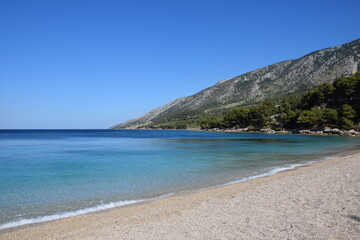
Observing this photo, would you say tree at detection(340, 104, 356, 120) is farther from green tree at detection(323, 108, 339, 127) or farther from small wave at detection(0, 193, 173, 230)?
small wave at detection(0, 193, 173, 230)

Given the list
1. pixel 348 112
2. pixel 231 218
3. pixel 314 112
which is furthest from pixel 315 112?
pixel 231 218

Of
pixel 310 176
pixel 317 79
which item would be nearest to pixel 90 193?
pixel 310 176

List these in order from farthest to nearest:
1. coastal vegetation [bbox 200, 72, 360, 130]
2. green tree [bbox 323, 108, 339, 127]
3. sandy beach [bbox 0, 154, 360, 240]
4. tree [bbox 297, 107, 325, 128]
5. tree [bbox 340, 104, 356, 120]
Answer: tree [bbox 297, 107, 325, 128]
green tree [bbox 323, 108, 339, 127]
coastal vegetation [bbox 200, 72, 360, 130]
tree [bbox 340, 104, 356, 120]
sandy beach [bbox 0, 154, 360, 240]

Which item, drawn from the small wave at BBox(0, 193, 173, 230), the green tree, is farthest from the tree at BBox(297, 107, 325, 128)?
the small wave at BBox(0, 193, 173, 230)

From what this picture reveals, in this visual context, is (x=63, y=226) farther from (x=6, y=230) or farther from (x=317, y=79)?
(x=317, y=79)

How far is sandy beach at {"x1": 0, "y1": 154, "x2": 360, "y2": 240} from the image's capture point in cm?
→ 757

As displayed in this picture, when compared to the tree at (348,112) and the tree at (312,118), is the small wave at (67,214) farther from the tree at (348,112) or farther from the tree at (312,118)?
the tree at (312,118)

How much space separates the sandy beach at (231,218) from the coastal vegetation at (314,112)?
287ft

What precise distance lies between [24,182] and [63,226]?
400 inches

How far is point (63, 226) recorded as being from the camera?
30.6 ft

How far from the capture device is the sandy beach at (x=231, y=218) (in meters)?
7.57

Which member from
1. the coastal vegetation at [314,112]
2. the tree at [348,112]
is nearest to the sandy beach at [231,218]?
the tree at [348,112]

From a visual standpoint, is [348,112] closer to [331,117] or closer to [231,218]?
[331,117]

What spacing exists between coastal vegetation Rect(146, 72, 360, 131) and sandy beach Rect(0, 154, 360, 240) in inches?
3447
